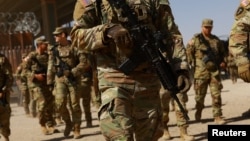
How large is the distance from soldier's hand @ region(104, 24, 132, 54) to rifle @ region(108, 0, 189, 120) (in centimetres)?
11

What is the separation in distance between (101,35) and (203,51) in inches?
216

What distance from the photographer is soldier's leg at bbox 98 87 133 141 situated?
10.4 feet

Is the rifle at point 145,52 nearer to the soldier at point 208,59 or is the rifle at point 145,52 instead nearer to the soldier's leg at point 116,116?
the soldier's leg at point 116,116

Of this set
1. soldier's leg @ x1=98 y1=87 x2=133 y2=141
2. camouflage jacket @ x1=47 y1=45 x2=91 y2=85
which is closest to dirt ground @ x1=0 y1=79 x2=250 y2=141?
camouflage jacket @ x1=47 y1=45 x2=91 y2=85

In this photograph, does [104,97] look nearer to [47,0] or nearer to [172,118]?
[172,118]

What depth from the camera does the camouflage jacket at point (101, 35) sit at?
10.8 ft

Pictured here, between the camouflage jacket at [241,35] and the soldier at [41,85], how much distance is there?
18.2 feet

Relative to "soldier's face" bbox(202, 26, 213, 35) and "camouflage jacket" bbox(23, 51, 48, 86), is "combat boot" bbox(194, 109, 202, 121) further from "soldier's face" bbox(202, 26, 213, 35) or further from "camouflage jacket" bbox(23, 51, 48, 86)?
"camouflage jacket" bbox(23, 51, 48, 86)

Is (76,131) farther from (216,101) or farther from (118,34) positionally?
(118,34)

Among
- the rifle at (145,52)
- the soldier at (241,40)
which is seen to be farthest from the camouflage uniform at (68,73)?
the rifle at (145,52)

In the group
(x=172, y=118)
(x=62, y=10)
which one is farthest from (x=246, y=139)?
(x=62, y=10)

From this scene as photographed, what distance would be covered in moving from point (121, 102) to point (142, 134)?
0.33m

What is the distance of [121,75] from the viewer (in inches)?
131

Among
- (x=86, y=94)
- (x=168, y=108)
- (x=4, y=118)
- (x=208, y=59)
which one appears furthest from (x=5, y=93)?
(x=208, y=59)
